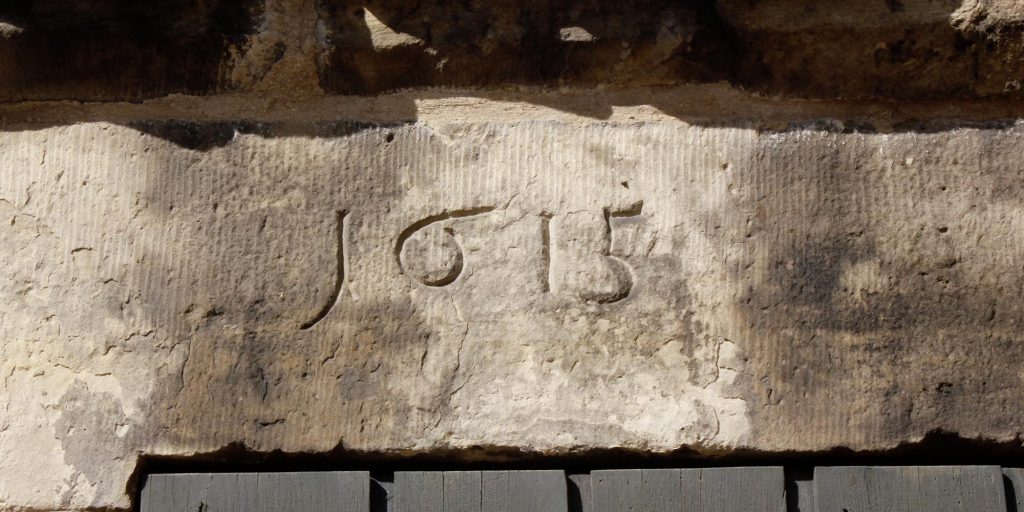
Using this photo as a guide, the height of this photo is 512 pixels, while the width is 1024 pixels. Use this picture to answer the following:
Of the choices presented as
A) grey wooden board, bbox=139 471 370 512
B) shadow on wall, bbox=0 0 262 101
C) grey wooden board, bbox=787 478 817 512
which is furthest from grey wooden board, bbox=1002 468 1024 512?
shadow on wall, bbox=0 0 262 101

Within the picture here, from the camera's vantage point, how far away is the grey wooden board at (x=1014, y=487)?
60.1 inches

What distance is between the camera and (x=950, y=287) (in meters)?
1.58

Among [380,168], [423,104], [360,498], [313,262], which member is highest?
[423,104]

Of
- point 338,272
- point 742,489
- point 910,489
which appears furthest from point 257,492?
point 910,489

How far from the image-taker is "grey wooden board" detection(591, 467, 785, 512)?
59.8 inches

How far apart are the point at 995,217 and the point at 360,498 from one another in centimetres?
111

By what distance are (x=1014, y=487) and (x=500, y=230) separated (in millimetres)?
895

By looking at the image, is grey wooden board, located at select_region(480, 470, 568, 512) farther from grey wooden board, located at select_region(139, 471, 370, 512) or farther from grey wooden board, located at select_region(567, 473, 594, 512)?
grey wooden board, located at select_region(139, 471, 370, 512)

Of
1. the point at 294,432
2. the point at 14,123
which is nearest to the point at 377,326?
the point at 294,432

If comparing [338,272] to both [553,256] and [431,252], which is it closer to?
[431,252]

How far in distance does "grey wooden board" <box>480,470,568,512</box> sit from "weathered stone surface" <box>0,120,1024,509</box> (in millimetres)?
47

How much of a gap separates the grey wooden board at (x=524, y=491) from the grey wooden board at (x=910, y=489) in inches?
15.7

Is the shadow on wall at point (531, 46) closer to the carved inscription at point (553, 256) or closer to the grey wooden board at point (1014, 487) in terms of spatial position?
the carved inscription at point (553, 256)

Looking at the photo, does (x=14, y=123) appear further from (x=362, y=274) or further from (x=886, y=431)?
(x=886, y=431)
